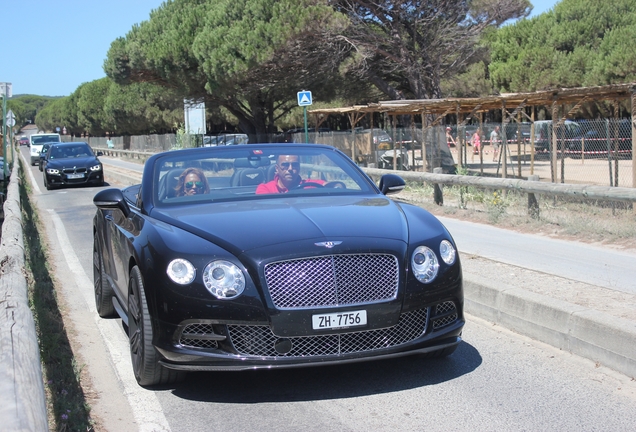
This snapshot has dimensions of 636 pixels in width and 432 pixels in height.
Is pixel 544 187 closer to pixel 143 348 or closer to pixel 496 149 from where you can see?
pixel 143 348

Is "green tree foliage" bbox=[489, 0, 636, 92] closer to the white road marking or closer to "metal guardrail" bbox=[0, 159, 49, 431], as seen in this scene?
the white road marking

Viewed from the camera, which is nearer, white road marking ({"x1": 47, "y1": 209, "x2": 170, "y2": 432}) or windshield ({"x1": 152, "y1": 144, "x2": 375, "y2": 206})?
white road marking ({"x1": 47, "y1": 209, "x2": 170, "y2": 432})

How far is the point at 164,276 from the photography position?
15.3ft

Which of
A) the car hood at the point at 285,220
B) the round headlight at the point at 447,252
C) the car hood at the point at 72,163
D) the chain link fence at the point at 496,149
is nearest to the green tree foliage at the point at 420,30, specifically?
the chain link fence at the point at 496,149

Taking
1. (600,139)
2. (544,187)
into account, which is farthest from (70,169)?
(600,139)

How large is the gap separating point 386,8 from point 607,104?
18.3 metres

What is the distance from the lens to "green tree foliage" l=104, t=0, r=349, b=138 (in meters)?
30.6

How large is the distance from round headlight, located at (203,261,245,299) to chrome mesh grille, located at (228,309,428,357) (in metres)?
0.21

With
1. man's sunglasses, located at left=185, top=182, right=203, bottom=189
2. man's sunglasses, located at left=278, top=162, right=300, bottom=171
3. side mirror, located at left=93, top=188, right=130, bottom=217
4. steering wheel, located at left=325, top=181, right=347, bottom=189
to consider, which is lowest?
side mirror, located at left=93, top=188, right=130, bottom=217

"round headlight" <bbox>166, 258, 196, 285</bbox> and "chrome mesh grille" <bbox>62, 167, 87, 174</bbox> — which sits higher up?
"chrome mesh grille" <bbox>62, 167, 87, 174</bbox>

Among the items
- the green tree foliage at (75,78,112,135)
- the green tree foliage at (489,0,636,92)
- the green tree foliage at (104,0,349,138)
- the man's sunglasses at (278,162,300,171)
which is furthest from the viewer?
the green tree foliage at (75,78,112,135)

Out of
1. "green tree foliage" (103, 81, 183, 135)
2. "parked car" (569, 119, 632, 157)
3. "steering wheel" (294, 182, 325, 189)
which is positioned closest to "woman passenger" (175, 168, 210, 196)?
"steering wheel" (294, 182, 325, 189)

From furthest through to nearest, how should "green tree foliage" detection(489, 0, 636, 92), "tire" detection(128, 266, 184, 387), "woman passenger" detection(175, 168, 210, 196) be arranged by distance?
1. "green tree foliage" detection(489, 0, 636, 92)
2. "woman passenger" detection(175, 168, 210, 196)
3. "tire" detection(128, 266, 184, 387)

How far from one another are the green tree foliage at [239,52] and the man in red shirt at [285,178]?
23.0 metres
